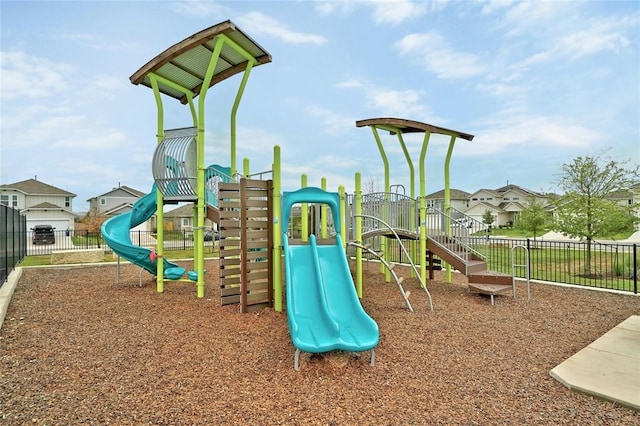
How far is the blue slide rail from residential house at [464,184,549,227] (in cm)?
4906

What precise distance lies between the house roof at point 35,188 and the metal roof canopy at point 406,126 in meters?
46.3

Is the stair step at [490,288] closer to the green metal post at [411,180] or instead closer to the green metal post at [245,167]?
the green metal post at [411,180]

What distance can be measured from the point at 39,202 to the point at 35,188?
6.29ft

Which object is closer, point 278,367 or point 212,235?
point 278,367

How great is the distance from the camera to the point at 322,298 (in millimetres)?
5445

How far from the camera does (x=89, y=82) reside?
31.6 feet

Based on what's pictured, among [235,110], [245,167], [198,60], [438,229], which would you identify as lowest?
[438,229]

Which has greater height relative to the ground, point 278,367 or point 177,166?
point 177,166

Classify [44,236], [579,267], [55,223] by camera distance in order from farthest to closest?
[55,223], [44,236], [579,267]

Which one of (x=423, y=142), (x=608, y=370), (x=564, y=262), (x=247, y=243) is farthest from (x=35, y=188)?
(x=608, y=370)

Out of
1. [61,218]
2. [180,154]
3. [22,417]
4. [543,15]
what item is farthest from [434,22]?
[61,218]

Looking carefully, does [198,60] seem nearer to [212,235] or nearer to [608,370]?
Result: [212,235]

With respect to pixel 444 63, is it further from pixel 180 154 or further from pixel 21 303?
pixel 21 303

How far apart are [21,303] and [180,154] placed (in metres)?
4.75
